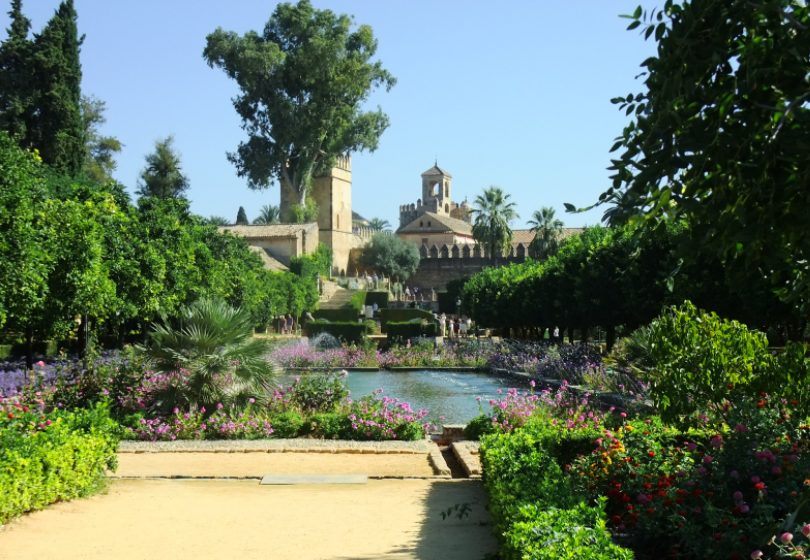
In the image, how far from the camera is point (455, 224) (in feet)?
330

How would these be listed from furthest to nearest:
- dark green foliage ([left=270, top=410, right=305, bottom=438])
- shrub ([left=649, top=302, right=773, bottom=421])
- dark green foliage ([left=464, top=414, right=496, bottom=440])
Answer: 1. dark green foliage ([left=270, top=410, right=305, bottom=438])
2. dark green foliage ([left=464, top=414, right=496, bottom=440])
3. shrub ([left=649, top=302, right=773, bottom=421])

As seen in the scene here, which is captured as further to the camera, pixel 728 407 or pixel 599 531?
pixel 728 407

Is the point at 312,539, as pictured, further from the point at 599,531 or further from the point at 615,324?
the point at 615,324

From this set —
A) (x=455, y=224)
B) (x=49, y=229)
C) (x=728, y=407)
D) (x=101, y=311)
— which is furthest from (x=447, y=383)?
(x=455, y=224)

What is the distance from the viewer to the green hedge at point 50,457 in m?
6.25

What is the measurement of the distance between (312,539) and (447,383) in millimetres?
15533

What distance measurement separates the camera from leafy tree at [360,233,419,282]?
75.9 metres

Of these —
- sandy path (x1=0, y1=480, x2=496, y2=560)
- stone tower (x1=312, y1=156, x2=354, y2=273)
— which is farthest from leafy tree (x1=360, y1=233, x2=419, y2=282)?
sandy path (x1=0, y1=480, x2=496, y2=560)

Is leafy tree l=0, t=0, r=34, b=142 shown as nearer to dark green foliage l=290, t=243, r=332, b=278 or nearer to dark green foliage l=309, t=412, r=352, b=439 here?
dark green foliage l=309, t=412, r=352, b=439

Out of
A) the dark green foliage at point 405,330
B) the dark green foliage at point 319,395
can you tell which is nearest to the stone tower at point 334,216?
the dark green foliage at point 405,330

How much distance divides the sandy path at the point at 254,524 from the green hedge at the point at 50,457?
0.14 meters

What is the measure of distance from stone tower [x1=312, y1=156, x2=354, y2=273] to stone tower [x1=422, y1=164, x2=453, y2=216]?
40.3 m

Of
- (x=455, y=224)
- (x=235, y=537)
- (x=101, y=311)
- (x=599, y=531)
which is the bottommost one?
(x=235, y=537)

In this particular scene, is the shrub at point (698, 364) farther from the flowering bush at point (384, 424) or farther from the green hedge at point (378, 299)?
the green hedge at point (378, 299)
